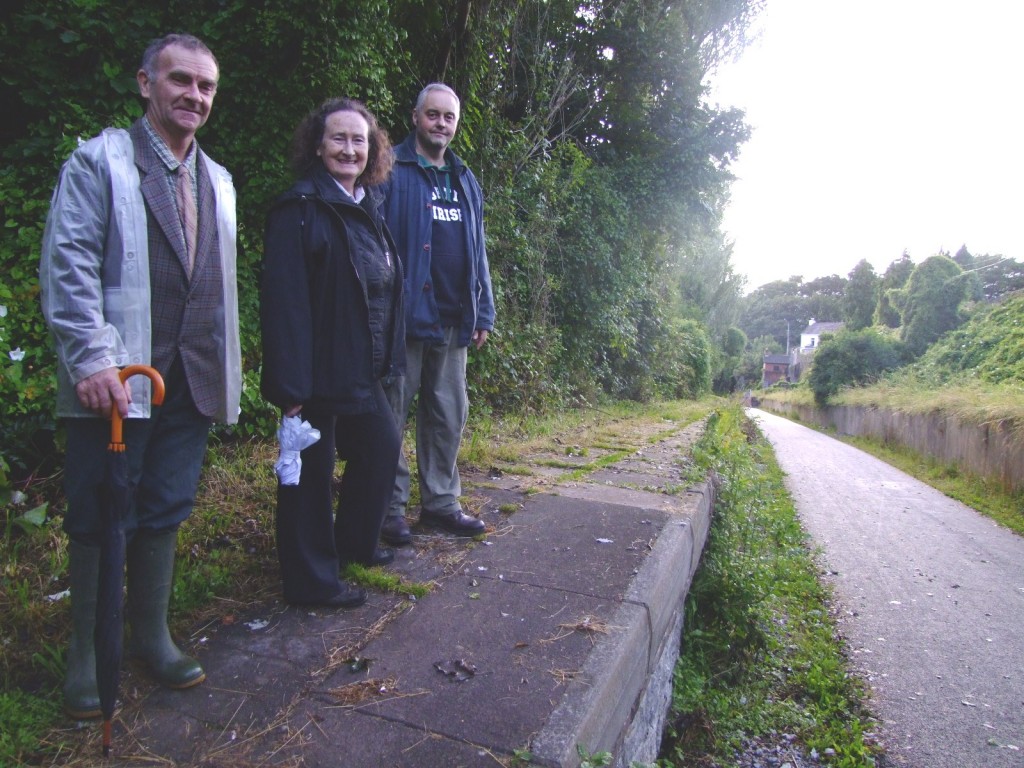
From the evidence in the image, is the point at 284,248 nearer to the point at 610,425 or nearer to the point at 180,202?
the point at 180,202

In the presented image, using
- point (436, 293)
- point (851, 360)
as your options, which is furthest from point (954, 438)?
point (851, 360)

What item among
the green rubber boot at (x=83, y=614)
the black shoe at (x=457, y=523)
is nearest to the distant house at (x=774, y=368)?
the black shoe at (x=457, y=523)

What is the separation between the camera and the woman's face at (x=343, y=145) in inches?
95.7

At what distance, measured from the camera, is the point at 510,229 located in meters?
8.00

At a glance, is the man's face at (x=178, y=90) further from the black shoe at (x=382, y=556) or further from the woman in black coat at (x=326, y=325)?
the black shoe at (x=382, y=556)

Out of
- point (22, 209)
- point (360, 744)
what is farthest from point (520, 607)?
point (22, 209)

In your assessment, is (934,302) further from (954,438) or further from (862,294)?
(862,294)

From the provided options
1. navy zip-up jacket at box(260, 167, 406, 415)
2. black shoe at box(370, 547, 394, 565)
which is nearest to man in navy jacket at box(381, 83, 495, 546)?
black shoe at box(370, 547, 394, 565)

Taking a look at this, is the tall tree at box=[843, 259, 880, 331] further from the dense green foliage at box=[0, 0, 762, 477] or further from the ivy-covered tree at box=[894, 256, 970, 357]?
the dense green foliage at box=[0, 0, 762, 477]

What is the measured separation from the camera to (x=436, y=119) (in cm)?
300

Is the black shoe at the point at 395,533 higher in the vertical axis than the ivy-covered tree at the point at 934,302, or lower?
lower

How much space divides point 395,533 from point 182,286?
5.05ft

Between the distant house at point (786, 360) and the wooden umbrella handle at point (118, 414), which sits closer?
the wooden umbrella handle at point (118, 414)

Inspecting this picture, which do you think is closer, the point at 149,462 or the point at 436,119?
the point at 149,462
